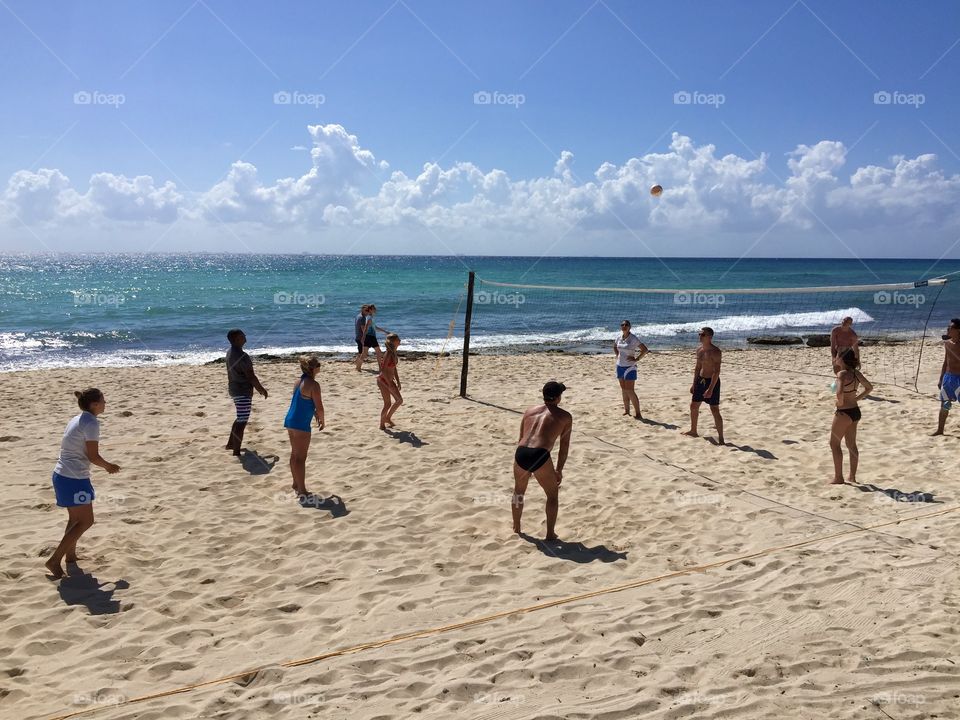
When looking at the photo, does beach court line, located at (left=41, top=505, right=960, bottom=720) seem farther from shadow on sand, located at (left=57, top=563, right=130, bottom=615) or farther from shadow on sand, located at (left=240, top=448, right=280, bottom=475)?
shadow on sand, located at (left=240, top=448, right=280, bottom=475)

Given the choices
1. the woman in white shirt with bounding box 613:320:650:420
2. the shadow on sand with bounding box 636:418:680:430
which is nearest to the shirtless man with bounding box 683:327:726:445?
the shadow on sand with bounding box 636:418:680:430

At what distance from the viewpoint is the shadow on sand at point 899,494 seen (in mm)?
6441

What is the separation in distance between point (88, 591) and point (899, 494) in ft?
23.1

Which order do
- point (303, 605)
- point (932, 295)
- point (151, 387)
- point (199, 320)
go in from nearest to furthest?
1. point (303, 605)
2. point (151, 387)
3. point (199, 320)
4. point (932, 295)

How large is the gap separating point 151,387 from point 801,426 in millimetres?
10876

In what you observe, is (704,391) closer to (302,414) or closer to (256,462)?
(302,414)

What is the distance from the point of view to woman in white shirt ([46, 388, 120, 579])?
4711 millimetres

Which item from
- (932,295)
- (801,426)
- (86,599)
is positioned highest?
(932,295)

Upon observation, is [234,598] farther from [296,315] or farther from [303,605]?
[296,315]

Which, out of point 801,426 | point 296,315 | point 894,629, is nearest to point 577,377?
point 801,426

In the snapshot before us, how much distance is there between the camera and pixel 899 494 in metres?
6.60

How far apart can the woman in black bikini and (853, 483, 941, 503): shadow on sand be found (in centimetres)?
16

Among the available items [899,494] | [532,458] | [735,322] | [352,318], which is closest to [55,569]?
[532,458]

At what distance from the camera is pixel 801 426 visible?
30.6ft
